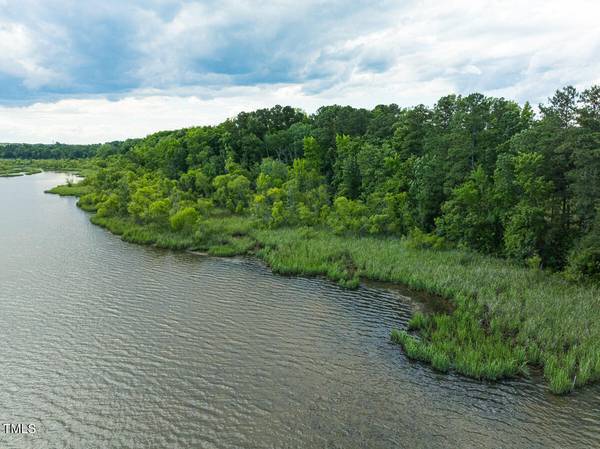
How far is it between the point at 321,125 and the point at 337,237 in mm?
32758

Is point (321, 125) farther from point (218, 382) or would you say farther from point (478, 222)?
point (218, 382)

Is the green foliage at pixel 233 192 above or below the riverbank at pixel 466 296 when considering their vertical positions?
above

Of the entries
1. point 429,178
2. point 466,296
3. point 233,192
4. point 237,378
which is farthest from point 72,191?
point 466,296

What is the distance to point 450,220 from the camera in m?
39.1

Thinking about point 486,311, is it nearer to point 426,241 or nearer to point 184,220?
point 426,241

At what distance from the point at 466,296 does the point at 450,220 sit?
40.9ft

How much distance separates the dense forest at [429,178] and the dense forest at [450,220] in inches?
6.1

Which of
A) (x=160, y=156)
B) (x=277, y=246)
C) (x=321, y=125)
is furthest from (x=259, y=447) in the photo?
(x=160, y=156)

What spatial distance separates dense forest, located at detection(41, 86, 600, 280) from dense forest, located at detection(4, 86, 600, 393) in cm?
15

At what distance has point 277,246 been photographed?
42688 millimetres

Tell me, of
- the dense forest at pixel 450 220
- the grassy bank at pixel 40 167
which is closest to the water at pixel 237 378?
the dense forest at pixel 450 220

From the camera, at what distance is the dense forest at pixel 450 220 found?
2298 centimetres

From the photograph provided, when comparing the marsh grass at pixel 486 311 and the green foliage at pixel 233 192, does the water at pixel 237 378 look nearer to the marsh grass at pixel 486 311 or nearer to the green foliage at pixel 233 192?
the marsh grass at pixel 486 311

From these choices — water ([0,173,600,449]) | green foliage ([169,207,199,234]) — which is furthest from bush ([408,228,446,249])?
green foliage ([169,207,199,234])
